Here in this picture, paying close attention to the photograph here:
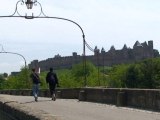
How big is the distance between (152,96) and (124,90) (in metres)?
3.26

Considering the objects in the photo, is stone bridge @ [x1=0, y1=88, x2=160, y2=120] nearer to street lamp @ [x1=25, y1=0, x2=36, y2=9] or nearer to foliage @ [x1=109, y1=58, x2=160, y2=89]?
Result: street lamp @ [x1=25, y1=0, x2=36, y2=9]

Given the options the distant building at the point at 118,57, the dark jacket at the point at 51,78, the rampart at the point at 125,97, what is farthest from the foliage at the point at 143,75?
the dark jacket at the point at 51,78

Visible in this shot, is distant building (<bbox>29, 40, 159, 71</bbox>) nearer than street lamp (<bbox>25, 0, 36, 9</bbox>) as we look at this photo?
No

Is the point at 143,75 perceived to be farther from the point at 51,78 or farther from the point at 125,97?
the point at 125,97

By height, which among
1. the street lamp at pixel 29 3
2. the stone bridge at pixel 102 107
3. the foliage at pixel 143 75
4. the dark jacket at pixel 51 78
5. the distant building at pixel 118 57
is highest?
the distant building at pixel 118 57

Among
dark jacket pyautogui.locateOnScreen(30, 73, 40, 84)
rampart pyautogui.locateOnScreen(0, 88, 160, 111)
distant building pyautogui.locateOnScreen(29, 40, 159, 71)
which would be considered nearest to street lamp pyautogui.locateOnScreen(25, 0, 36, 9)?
dark jacket pyautogui.locateOnScreen(30, 73, 40, 84)

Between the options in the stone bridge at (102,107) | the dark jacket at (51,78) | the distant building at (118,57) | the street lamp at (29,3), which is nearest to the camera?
the stone bridge at (102,107)

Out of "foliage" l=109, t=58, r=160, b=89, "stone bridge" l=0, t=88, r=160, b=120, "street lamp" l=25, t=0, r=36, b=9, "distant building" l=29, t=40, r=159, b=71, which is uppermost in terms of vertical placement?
"distant building" l=29, t=40, r=159, b=71

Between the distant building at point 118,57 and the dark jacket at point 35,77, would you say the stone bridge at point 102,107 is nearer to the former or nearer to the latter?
the dark jacket at point 35,77

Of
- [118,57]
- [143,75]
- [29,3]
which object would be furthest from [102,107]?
[118,57]

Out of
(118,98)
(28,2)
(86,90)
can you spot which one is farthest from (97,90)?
(28,2)

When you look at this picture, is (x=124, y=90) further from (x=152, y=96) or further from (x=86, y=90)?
(x=86, y=90)

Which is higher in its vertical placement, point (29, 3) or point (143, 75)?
point (29, 3)

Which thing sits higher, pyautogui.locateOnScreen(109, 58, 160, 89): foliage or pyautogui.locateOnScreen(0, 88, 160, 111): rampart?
pyautogui.locateOnScreen(109, 58, 160, 89): foliage
